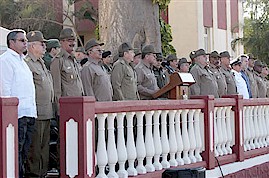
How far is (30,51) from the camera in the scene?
751cm

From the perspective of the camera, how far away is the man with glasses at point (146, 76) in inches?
379

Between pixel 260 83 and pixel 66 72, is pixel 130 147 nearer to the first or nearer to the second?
pixel 66 72

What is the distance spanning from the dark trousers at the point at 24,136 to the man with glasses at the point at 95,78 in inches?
58.6

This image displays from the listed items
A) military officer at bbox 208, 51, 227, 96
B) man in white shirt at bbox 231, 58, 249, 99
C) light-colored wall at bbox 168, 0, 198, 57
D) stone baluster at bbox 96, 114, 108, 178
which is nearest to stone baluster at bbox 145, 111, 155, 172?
stone baluster at bbox 96, 114, 108, 178

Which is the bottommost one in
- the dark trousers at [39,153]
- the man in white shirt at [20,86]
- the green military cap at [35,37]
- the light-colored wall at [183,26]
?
the dark trousers at [39,153]

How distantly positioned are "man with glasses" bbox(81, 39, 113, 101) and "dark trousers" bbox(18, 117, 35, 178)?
1.49 m

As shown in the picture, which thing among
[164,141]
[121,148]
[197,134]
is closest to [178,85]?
[197,134]

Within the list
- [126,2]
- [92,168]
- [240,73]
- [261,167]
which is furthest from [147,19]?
[92,168]

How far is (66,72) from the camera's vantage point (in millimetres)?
7852

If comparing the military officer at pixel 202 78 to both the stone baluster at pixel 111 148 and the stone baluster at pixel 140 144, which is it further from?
the stone baluster at pixel 111 148

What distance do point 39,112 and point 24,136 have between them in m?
0.61

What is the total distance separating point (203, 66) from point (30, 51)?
4.31 meters

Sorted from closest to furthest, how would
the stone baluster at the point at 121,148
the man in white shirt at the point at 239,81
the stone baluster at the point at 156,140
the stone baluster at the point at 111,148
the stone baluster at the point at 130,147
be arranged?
the stone baluster at the point at 111,148
the stone baluster at the point at 121,148
the stone baluster at the point at 130,147
the stone baluster at the point at 156,140
the man in white shirt at the point at 239,81

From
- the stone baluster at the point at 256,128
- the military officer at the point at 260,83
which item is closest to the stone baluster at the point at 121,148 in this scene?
the stone baluster at the point at 256,128
